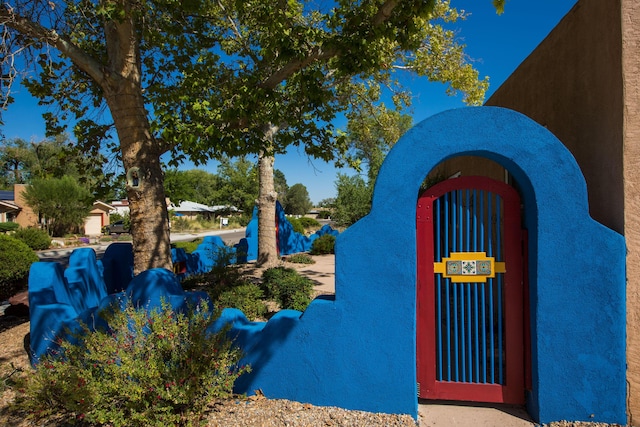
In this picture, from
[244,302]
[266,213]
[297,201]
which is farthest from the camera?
[297,201]

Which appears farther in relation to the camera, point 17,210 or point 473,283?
point 17,210

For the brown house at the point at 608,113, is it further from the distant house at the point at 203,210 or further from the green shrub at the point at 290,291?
the distant house at the point at 203,210

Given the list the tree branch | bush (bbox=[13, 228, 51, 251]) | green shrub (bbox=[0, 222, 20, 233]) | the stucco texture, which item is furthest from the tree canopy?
green shrub (bbox=[0, 222, 20, 233])

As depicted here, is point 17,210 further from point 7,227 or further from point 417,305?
point 417,305

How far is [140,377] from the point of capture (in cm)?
302

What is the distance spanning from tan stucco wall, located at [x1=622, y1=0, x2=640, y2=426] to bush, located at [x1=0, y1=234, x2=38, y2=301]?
9624mm

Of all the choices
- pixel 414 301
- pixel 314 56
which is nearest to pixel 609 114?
pixel 414 301

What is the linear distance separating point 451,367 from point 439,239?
51.7 inches

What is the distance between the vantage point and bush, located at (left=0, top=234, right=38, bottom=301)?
7230mm

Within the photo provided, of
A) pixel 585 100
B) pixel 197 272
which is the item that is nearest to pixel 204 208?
pixel 197 272

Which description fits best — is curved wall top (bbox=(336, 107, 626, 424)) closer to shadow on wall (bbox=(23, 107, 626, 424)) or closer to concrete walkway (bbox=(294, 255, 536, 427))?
shadow on wall (bbox=(23, 107, 626, 424))

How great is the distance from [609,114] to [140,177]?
18.7ft

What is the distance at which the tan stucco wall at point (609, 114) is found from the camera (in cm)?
314

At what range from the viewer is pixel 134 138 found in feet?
18.4
